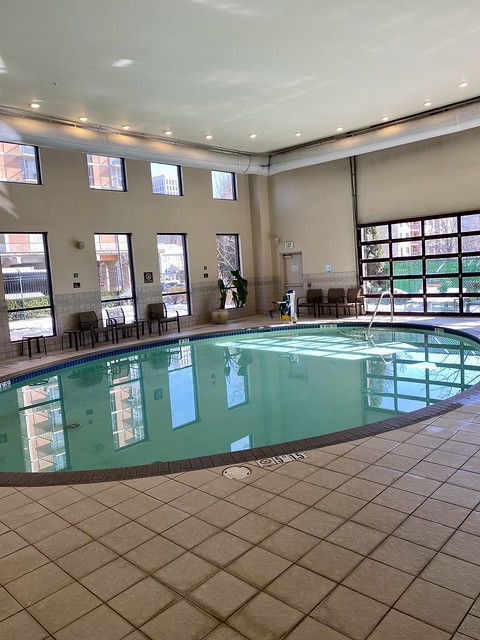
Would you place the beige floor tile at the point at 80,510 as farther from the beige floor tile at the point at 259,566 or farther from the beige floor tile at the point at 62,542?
the beige floor tile at the point at 259,566

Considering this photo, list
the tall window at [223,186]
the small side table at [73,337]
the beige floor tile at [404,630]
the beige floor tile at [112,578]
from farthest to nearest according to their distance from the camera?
the tall window at [223,186] → the small side table at [73,337] → the beige floor tile at [112,578] → the beige floor tile at [404,630]

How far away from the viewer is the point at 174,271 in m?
11.3

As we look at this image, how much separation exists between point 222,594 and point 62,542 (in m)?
0.93

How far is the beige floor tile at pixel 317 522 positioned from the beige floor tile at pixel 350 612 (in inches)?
17.0

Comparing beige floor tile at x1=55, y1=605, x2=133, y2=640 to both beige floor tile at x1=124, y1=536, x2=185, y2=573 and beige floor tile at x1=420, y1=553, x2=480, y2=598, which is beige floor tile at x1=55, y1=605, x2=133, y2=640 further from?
beige floor tile at x1=420, y1=553, x2=480, y2=598

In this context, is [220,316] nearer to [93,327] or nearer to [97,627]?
[93,327]

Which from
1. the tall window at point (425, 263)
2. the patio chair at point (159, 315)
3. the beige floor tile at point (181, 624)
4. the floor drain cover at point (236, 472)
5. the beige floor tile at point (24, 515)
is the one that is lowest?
the beige floor tile at point (181, 624)

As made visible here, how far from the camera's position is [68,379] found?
7.17 metres

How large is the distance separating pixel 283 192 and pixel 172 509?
10.9 metres

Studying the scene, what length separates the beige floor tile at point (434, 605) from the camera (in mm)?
1719

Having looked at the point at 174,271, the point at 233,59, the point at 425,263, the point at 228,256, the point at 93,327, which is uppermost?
the point at 233,59

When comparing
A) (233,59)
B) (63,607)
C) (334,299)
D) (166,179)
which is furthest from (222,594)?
(166,179)

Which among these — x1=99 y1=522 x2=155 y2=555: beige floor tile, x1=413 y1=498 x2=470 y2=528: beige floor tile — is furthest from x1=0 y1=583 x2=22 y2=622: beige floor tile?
x1=413 y1=498 x2=470 y2=528: beige floor tile

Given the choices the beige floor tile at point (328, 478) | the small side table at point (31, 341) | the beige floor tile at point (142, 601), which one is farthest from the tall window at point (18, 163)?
the beige floor tile at point (142, 601)
